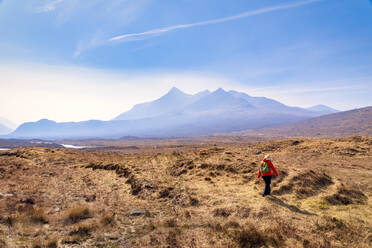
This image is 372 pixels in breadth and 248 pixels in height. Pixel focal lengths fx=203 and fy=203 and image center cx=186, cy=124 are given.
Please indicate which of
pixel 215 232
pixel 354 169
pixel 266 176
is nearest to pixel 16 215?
pixel 215 232

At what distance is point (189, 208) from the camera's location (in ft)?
35.8

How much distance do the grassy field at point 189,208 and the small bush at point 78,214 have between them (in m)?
0.04

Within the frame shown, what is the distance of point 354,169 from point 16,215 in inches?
985

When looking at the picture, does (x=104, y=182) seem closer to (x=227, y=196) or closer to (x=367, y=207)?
(x=227, y=196)

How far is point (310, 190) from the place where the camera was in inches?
473

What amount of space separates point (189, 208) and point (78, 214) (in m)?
5.50

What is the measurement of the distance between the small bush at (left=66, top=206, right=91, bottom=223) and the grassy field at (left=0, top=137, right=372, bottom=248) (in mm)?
44

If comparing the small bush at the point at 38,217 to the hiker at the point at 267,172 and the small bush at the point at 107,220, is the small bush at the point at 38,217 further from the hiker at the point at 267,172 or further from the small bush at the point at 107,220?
the hiker at the point at 267,172

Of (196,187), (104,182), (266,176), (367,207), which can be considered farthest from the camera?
(104,182)

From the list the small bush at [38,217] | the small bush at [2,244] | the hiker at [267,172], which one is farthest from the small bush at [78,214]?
the hiker at [267,172]

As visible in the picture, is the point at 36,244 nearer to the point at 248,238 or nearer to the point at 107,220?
the point at 107,220

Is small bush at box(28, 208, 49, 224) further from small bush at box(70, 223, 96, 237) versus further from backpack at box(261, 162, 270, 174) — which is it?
backpack at box(261, 162, 270, 174)

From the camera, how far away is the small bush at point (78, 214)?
31.6 ft

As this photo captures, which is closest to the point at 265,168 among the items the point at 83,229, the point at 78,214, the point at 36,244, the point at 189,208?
the point at 189,208
